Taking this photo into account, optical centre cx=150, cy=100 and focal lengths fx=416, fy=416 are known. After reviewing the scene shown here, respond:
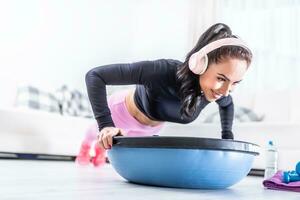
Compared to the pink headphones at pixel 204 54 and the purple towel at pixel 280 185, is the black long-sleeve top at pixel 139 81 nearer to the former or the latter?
the pink headphones at pixel 204 54

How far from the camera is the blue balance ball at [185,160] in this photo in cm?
116

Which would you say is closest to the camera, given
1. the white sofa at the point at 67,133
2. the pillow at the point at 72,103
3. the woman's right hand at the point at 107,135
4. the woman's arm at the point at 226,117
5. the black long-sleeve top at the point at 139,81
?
the woman's right hand at the point at 107,135

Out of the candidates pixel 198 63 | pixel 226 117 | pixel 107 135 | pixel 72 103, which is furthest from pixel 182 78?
pixel 72 103

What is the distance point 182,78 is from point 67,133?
167 centimetres

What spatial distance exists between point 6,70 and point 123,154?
247 centimetres

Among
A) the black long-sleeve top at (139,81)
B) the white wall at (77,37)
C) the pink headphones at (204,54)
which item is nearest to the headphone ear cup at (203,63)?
the pink headphones at (204,54)

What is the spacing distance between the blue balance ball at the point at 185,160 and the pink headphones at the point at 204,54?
28 centimetres

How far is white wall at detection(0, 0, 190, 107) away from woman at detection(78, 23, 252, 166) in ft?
6.58

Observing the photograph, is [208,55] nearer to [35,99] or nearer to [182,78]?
[182,78]

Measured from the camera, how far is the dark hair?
1.35 meters

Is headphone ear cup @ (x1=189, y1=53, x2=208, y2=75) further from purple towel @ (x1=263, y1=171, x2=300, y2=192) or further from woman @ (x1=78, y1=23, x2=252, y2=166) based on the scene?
purple towel @ (x1=263, y1=171, x2=300, y2=192)

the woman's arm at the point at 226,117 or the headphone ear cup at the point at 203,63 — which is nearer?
the headphone ear cup at the point at 203,63

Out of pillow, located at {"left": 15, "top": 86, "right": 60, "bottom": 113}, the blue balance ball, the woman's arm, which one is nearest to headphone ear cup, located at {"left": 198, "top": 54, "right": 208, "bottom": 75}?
the blue balance ball

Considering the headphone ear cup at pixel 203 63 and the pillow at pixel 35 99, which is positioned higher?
the headphone ear cup at pixel 203 63
